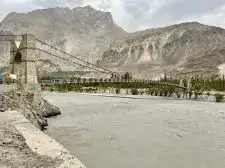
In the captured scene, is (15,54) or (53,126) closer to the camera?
(53,126)

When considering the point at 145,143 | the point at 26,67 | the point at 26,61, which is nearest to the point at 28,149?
the point at 145,143

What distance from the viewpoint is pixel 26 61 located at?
30.3 metres

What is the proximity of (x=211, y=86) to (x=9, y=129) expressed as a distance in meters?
78.5

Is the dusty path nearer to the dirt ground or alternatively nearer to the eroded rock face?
the dirt ground

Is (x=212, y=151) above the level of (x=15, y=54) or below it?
below

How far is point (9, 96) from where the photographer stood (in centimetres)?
2295

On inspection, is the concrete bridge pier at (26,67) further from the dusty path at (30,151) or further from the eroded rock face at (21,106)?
the dusty path at (30,151)

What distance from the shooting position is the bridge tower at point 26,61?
3008cm

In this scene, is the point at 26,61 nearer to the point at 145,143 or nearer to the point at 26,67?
the point at 26,67

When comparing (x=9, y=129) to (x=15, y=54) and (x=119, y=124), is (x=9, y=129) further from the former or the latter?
(x=15, y=54)

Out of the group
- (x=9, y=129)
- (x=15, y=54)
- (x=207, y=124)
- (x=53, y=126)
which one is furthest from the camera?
(x=15, y=54)

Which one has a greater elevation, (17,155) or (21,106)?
(21,106)

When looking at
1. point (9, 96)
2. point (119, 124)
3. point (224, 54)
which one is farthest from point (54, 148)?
point (224, 54)

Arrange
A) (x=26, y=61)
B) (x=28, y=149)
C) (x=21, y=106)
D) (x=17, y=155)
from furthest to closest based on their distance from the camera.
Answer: (x=26, y=61), (x=21, y=106), (x=28, y=149), (x=17, y=155)
